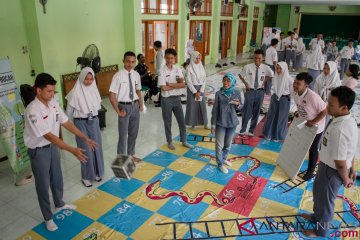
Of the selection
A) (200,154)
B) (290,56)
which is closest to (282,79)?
(200,154)

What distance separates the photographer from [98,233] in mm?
3041

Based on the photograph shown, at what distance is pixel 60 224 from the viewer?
3.16m

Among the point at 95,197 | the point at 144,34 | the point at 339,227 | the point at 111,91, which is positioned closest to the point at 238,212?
the point at 339,227

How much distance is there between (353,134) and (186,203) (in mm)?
1940

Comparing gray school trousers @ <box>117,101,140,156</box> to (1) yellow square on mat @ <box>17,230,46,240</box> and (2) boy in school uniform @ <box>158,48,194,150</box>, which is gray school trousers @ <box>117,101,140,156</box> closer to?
(2) boy in school uniform @ <box>158,48,194,150</box>

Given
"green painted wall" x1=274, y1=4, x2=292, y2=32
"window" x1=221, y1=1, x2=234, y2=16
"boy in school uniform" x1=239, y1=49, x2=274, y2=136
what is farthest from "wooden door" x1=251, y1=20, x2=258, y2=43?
"boy in school uniform" x1=239, y1=49, x2=274, y2=136

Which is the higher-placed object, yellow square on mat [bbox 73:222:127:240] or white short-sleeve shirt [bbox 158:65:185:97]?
white short-sleeve shirt [bbox 158:65:185:97]

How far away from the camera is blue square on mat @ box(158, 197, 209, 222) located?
3.30 metres

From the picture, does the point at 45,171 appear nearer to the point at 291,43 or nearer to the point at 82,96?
the point at 82,96

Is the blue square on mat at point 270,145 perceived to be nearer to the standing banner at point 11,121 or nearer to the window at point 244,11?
the standing banner at point 11,121

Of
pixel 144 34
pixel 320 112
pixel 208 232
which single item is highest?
pixel 144 34

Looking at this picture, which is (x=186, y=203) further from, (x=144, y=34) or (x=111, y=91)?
(x=144, y=34)

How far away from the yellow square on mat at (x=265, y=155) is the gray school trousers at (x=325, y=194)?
1606 mm

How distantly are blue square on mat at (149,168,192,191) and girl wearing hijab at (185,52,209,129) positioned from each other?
1.38 meters
